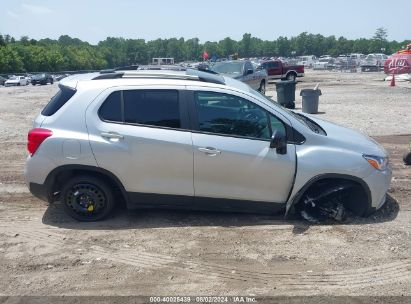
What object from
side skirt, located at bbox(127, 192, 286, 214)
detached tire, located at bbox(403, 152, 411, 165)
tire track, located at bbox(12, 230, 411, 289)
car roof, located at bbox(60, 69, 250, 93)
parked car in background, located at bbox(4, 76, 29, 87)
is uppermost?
car roof, located at bbox(60, 69, 250, 93)

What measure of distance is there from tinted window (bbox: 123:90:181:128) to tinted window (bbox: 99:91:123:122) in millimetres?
83

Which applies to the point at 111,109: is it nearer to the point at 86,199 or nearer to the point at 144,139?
the point at 144,139

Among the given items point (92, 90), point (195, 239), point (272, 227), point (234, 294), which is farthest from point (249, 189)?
point (92, 90)

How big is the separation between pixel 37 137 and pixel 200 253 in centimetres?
234

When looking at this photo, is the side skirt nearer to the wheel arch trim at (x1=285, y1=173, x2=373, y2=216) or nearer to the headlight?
the wheel arch trim at (x1=285, y1=173, x2=373, y2=216)

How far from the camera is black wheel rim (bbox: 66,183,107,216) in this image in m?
5.46

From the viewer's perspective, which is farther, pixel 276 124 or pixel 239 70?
pixel 239 70

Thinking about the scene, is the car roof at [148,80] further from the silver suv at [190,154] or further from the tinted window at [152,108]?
the tinted window at [152,108]

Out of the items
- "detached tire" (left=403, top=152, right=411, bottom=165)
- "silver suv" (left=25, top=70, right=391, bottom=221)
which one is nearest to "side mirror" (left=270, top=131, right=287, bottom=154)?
"silver suv" (left=25, top=70, right=391, bottom=221)

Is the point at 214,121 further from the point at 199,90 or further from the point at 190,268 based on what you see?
the point at 190,268

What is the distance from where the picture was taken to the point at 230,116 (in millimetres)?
5348

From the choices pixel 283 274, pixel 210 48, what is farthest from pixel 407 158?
pixel 210 48

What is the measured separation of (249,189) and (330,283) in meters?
1.56

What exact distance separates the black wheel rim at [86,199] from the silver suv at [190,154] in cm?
1
